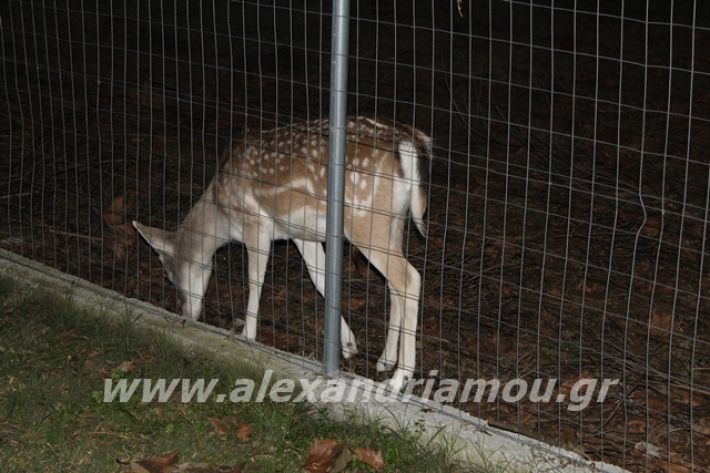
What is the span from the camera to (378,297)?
7074 mm

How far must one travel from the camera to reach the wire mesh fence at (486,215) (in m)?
5.29

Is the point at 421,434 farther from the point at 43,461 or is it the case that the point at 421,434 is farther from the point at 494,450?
the point at 43,461

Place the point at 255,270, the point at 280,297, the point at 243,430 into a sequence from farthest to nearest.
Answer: the point at 280,297, the point at 255,270, the point at 243,430

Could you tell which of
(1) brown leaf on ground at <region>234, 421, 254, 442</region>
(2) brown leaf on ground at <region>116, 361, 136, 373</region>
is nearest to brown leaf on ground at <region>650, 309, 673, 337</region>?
(1) brown leaf on ground at <region>234, 421, 254, 442</region>

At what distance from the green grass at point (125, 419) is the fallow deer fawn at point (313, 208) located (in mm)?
727

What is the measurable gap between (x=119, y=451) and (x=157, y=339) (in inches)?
43.2

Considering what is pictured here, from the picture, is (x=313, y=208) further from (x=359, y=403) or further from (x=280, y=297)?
(x=359, y=403)

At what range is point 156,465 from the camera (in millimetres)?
4816

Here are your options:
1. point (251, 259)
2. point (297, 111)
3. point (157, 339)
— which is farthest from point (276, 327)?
point (297, 111)

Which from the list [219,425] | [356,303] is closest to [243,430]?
[219,425]

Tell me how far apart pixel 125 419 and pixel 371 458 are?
1.21 meters

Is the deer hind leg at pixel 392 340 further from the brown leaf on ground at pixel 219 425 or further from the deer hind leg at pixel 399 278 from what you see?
the brown leaf on ground at pixel 219 425

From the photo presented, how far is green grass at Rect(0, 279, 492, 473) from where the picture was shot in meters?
4.89

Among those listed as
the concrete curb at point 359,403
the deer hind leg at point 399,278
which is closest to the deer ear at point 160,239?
the concrete curb at point 359,403
